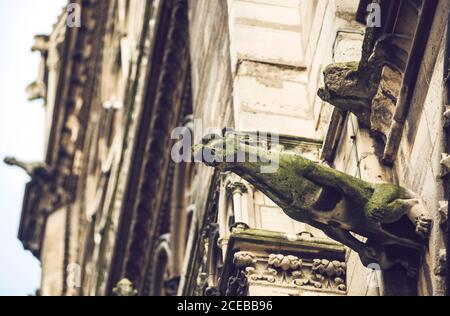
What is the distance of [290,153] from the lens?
12.8m

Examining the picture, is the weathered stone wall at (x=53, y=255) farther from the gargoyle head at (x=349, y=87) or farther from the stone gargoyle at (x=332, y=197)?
the stone gargoyle at (x=332, y=197)

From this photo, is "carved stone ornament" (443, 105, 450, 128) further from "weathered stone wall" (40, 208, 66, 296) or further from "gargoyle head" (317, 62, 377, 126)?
"weathered stone wall" (40, 208, 66, 296)

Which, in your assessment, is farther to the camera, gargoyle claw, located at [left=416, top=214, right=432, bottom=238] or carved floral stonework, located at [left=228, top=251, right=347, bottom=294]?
carved floral stonework, located at [left=228, top=251, right=347, bottom=294]

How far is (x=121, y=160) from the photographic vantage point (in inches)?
959

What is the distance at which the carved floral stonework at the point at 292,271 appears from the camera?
1214 cm

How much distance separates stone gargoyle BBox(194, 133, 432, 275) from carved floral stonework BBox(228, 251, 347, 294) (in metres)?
1.64

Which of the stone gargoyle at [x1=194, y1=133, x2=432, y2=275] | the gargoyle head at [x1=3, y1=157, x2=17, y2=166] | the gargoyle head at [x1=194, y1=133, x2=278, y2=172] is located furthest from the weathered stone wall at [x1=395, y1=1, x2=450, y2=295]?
the gargoyle head at [x1=3, y1=157, x2=17, y2=166]

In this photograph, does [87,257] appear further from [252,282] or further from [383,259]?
[383,259]

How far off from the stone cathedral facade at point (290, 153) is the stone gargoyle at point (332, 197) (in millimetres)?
10

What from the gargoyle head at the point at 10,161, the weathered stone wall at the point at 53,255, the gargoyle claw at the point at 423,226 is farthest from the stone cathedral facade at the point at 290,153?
the gargoyle head at the point at 10,161

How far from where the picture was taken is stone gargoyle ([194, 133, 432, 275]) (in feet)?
33.2
